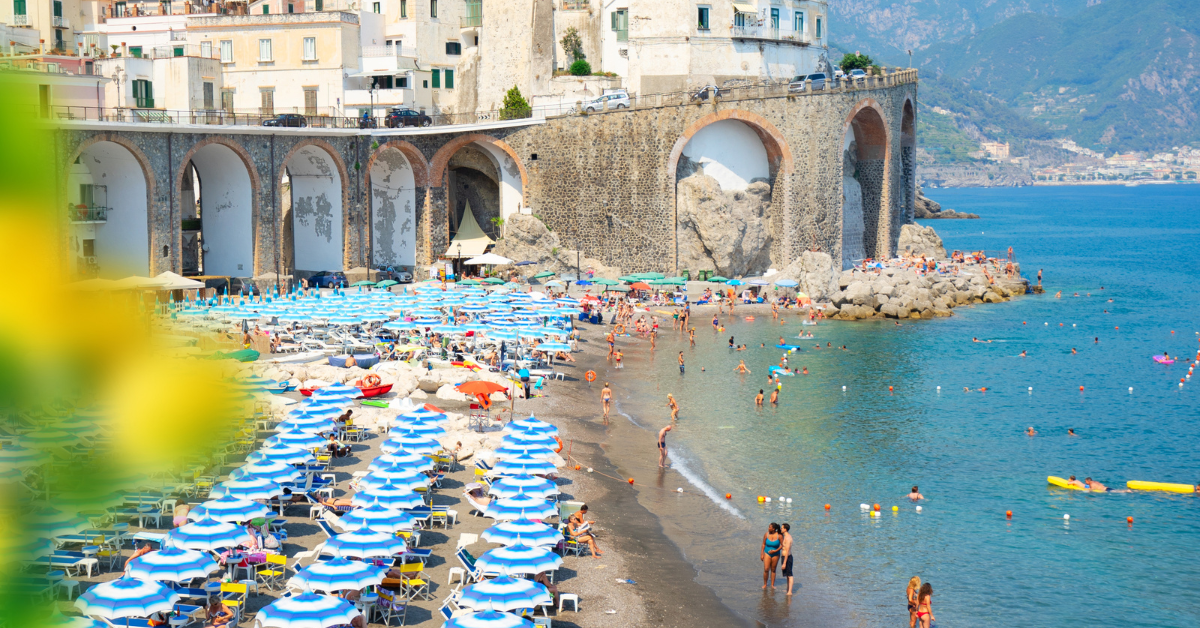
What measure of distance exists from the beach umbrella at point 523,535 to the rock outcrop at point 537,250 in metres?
39.8

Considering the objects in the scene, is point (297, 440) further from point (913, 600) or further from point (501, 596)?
point (913, 600)

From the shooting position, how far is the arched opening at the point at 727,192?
5803 centimetres

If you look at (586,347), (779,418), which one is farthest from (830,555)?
(586,347)

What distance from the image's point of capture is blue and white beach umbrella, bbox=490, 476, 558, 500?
847 inches

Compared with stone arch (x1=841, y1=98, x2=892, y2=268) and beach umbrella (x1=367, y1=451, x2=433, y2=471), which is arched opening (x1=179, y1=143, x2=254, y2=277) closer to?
beach umbrella (x1=367, y1=451, x2=433, y2=471)

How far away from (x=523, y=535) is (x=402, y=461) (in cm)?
455

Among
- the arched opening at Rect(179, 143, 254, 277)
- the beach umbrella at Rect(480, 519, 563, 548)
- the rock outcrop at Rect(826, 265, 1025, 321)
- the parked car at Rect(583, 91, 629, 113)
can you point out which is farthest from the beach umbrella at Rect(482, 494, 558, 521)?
the parked car at Rect(583, 91, 629, 113)

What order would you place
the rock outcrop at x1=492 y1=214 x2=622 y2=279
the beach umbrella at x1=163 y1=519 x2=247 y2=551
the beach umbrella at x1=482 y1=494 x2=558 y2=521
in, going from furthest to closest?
the rock outcrop at x1=492 y1=214 x2=622 y2=279 < the beach umbrella at x1=482 y1=494 x2=558 y2=521 < the beach umbrella at x1=163 y1=519 x2=247 y2=551

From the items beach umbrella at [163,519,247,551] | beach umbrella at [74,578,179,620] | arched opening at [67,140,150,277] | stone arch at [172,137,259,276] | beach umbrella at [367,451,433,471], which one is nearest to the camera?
beach umbrella at [74,578,179,620]

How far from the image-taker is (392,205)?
58594mm

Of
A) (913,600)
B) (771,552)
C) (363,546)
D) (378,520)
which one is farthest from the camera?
(771,552)

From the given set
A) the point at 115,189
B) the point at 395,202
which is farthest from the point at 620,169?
the point at 115,189

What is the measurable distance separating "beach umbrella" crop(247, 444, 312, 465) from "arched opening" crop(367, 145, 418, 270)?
36.6 m

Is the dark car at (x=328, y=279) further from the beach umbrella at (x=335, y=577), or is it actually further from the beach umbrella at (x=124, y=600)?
the beach umbrella at (x=124, y=600)
